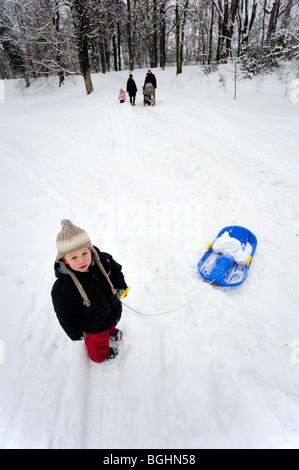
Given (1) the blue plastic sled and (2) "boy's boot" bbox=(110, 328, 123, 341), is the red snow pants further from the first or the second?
(1) the blue plastic sled

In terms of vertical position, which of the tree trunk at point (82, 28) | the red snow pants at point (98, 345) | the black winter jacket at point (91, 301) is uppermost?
the tree trunk at point (82, 28)

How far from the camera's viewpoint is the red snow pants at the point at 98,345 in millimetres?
2335

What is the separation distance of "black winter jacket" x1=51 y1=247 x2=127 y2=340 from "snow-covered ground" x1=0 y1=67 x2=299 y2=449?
28.3 inches

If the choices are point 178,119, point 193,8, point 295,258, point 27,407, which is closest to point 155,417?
point 27,407

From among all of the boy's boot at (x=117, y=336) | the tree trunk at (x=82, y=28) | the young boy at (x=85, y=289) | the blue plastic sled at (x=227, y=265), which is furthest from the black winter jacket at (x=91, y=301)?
the tree trunk at (x=82, y=28)

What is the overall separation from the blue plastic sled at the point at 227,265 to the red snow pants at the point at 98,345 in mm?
1642

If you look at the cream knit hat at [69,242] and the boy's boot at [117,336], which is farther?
the boy's boot at [117,336]

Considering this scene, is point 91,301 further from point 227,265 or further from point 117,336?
point 227,265

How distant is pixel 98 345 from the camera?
7.88 feet

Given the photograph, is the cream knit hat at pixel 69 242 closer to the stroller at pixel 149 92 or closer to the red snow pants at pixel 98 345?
the red snow pants at pixel 98 345

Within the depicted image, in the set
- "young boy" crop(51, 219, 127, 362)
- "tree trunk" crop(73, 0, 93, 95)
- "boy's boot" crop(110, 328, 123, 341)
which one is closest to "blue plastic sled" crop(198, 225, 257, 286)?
"boy's boot" crop(110, 328, 123, 341)

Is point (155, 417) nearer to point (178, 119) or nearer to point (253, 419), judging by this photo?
point (253, 419)

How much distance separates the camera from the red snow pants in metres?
2.34
